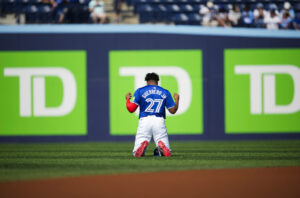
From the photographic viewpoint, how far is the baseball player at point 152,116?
38.6ft

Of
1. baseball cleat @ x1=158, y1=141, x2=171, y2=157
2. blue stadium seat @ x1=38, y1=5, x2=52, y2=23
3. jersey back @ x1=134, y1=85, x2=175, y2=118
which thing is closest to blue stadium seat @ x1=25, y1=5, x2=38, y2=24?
blue stadium seat @ x1=38, y1=5, x2=52, y2=23

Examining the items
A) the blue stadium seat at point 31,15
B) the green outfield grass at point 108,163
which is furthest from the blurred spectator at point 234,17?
the green outfield grass at point 108,163

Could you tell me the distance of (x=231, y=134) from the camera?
19.1 meters

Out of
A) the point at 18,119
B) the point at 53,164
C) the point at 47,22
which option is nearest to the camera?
the point at 53,164

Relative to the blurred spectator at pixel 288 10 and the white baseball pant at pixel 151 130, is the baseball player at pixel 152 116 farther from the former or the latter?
the blurred spectator at pixel 288 10

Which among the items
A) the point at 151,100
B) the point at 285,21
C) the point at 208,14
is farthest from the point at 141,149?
the point at 285,21

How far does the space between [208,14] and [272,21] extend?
7.09 feet

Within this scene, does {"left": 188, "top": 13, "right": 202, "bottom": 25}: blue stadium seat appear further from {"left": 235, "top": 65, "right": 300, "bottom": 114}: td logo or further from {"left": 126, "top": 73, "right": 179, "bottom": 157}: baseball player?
{"left": 126, "top": 73, "right": 179, "bottom": 157}: baseball player

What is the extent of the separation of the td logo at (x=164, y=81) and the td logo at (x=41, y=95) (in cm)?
104

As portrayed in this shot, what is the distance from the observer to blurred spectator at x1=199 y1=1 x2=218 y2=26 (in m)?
21.1

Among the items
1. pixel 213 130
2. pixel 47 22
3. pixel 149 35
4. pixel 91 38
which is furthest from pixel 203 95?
pixel 47 22

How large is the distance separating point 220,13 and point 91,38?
15.4ft

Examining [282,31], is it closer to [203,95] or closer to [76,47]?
[203,95]

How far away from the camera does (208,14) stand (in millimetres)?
21266
